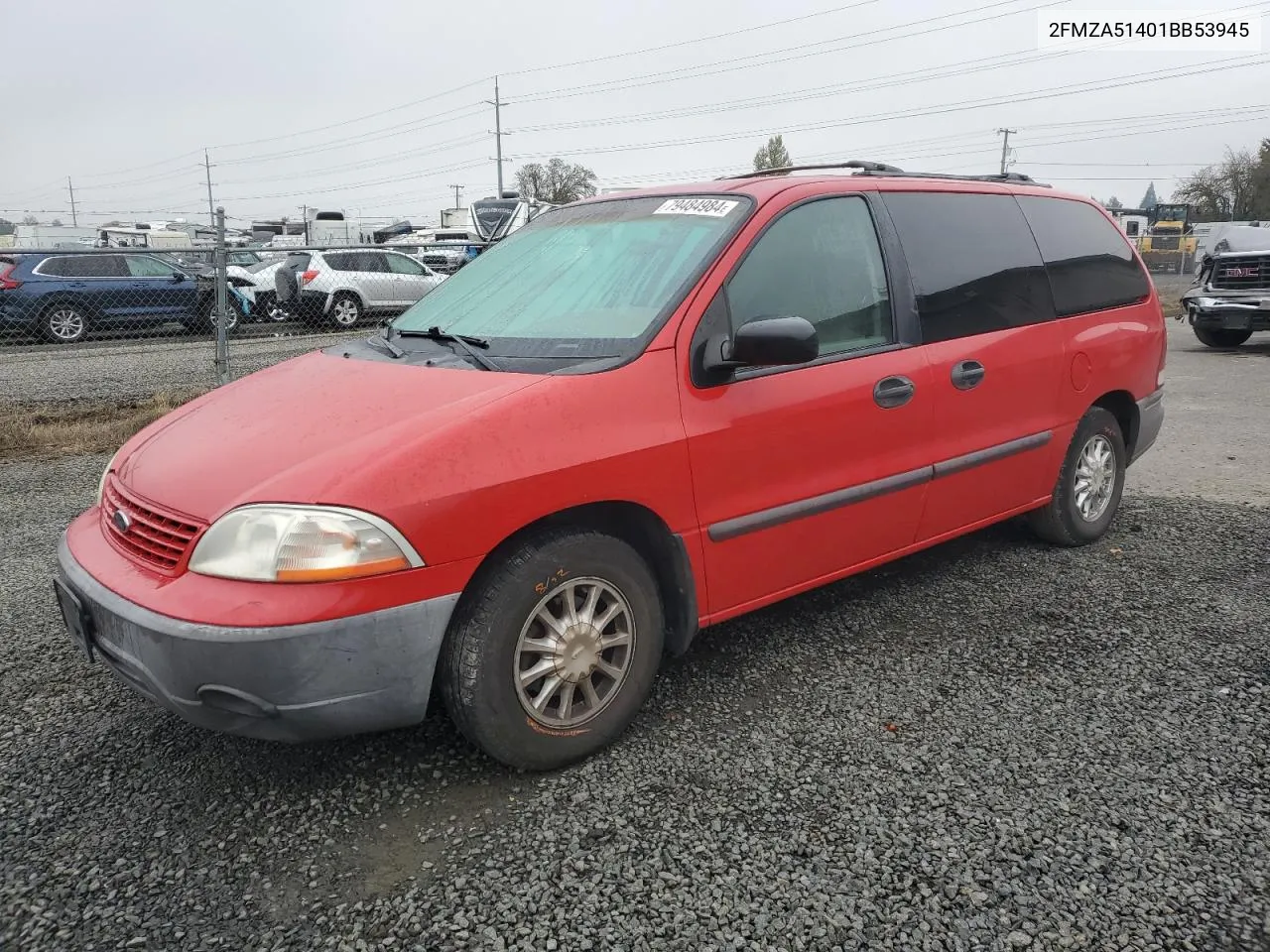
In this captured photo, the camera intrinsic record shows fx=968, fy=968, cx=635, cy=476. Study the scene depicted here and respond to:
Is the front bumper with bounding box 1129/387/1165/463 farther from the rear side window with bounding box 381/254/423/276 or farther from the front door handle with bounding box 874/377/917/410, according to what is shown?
the rear side window with bounding box 381/254/423/276

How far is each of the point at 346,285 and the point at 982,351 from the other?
13.4 metres

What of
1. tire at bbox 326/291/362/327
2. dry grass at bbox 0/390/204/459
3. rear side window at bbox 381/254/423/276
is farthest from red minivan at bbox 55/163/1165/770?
rear side window at bbox 381/254/423/276

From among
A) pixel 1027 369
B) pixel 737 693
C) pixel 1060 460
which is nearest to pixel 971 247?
pixel 1027 369

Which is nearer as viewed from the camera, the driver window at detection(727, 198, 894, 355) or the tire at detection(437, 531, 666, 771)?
the tire at detection(437, 531, 666, 771)

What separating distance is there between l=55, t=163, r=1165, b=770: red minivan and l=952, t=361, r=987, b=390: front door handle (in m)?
0.01

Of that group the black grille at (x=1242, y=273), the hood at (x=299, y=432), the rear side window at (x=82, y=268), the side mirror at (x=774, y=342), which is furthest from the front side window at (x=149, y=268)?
the black grille at (x=1242, y=273)

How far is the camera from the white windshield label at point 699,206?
333cm

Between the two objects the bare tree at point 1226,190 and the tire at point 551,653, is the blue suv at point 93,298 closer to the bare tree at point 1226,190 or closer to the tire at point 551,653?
the tire at point 551,653

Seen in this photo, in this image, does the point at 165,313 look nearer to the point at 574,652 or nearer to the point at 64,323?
the point at 64,323

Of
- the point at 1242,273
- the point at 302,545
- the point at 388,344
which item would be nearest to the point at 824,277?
the point at 388,344

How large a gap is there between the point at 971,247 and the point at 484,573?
2568 millimetres

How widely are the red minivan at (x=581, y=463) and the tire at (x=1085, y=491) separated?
33 centimetres

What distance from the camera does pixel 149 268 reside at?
48.7 ft

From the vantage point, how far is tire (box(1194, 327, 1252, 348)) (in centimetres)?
1406
